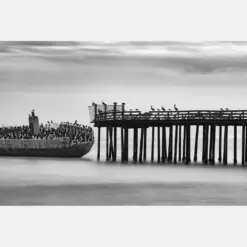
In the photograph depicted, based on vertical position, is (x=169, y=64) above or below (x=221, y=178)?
above

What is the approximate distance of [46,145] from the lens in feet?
60.8

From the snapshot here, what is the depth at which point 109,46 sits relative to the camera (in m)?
16.6

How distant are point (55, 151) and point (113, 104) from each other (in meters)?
1.79

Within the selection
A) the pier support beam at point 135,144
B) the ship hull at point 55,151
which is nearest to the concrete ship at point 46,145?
the ship hull at point 55,151

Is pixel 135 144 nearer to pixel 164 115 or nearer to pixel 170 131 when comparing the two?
pixel 164 115

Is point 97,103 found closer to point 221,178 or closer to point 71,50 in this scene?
point 71,50

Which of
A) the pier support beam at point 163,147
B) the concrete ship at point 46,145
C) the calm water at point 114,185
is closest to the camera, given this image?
the calm water at point 114,185

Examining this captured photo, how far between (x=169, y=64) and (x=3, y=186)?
10.4ft

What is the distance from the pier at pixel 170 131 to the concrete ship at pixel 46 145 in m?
0.32

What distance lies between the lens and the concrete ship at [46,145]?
1742 cm

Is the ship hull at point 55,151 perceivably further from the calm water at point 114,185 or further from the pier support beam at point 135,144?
the pier support beam at point 135,144

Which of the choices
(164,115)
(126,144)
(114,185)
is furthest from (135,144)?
(114,185)

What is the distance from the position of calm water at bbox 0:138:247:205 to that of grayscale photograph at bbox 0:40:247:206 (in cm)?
2

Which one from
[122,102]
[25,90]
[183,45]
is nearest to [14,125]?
[25,90]
